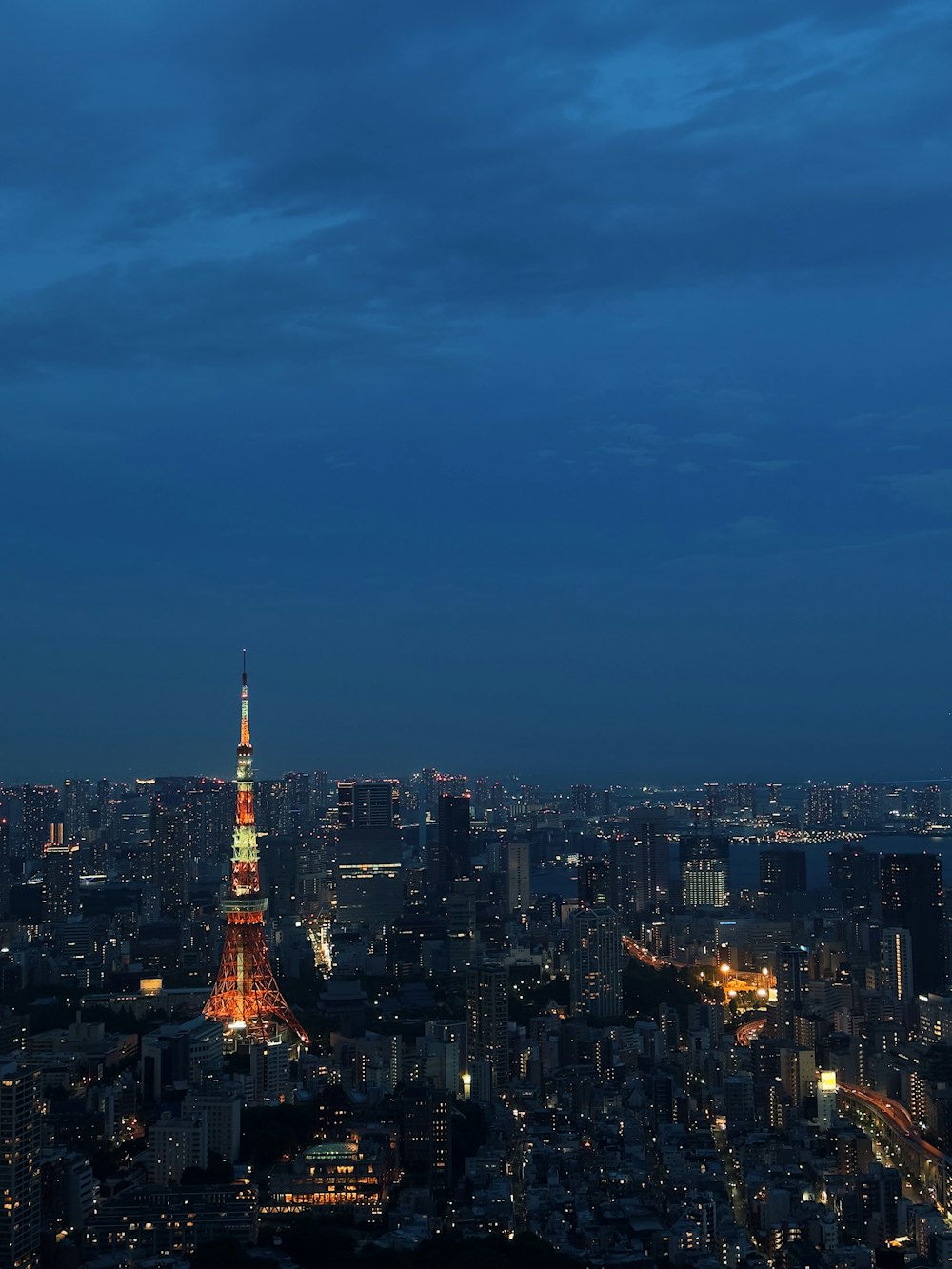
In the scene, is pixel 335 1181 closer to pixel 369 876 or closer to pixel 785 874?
pixel 369 876

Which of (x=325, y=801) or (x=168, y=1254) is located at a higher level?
(x=325, y=801)

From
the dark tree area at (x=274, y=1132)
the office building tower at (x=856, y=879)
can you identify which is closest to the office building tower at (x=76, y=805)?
the office building tower at (x=856, y=879)

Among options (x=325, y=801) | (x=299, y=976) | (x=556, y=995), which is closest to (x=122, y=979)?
(x=299, y=976)

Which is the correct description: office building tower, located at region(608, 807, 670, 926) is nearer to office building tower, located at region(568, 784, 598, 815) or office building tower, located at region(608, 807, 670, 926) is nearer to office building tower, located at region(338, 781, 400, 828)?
office building tower, located at region(338, 781, 400, 828)

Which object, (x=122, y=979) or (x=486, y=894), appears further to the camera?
(x=486, y=894)

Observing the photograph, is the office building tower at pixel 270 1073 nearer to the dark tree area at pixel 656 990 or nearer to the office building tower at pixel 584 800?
the dark tree area at pixel 656 990

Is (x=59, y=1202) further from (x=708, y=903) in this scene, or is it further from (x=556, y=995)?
(x=708, y=903)

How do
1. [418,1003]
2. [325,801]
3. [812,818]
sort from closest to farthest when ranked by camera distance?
[418,1003] < [325,801] < [812,818]

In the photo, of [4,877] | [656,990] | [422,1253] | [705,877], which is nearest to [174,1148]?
[422,1253]
